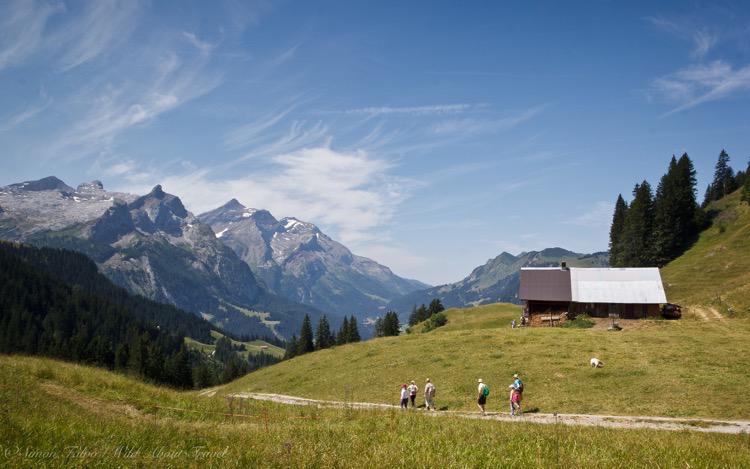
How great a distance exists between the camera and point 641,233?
101m

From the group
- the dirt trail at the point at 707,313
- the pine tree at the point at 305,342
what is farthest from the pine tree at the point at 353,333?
the dirt trail at the point at 707,313

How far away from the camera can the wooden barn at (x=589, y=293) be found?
206 ft

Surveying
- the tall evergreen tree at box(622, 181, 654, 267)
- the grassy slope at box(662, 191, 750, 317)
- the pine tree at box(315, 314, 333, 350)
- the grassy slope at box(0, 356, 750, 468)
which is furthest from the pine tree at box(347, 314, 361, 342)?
the grassy slope at box(0, 356, 750, 468)

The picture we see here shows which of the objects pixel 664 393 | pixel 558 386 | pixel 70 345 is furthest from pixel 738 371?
pixel 70 345

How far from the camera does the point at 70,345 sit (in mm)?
101625

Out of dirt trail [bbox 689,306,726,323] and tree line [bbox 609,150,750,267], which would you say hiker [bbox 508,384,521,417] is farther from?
tree line [bbox 609,150,750,267]

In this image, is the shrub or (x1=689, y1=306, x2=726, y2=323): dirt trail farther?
the shrub

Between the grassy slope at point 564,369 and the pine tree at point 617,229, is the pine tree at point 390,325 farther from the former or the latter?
the grassy slope at point 564,369

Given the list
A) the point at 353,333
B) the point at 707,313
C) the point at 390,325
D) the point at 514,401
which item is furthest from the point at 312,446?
the point at 353,333

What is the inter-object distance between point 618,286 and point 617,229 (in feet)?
208

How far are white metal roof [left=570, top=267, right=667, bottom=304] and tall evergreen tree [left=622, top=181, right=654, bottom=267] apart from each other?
126 ft

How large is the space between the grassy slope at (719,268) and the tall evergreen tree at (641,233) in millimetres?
5428

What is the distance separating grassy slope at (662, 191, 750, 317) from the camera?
6444cm

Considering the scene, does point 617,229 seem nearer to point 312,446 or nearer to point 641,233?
point 641,233
